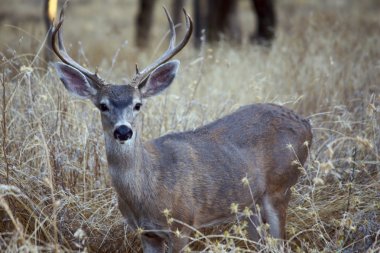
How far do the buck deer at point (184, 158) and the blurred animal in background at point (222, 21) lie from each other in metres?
5.57

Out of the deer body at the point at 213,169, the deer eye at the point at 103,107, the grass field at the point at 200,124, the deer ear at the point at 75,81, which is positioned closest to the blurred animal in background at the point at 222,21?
the grass field at the point at 200,124

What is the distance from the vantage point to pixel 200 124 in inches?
243

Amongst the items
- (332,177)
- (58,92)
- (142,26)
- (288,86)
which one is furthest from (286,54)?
(142,26)

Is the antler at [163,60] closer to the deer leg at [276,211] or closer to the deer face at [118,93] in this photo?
the deer face at [118,93]

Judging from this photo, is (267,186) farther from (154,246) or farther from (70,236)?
(70,236)

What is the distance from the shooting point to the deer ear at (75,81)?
4574 millimetres

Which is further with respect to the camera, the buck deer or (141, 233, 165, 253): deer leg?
(141, 233, 165, 253): deer leg

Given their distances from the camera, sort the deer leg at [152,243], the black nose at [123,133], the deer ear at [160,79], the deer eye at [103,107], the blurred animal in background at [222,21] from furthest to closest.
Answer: the blurred animal in background at [222,21] < the deer ear at [160,79] < the deer leg at [152,243] < the deer eye at [103,107] < the black nose at [123,133]

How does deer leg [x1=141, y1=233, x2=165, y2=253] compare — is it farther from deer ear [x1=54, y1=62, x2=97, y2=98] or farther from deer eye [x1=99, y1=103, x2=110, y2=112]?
deer ear [x1=54, y1=62, x2=97, y2=98]

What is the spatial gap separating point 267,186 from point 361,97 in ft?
8.59

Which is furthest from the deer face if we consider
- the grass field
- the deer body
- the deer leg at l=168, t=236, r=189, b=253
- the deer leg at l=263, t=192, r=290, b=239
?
the deer leg at l=263, t=192, r=290, b=239

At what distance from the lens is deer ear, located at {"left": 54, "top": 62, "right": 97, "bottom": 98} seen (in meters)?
4.57

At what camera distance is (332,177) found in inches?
220

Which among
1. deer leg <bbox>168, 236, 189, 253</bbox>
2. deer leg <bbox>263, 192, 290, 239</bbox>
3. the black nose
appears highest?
the black nose
